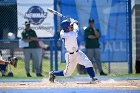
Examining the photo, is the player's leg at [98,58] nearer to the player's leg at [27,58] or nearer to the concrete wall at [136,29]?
the concrete wall at [136,29]

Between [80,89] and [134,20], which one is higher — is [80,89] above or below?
below

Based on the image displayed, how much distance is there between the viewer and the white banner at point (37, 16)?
14.2m

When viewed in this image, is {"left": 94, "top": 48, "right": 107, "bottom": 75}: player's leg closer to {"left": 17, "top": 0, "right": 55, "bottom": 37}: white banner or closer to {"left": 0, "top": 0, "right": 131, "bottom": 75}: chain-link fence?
{"left": 0, "top": 0, "right": 131, "bottom": 75}: chain-link fence

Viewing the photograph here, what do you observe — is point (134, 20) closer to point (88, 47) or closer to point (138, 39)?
point (138, 39)

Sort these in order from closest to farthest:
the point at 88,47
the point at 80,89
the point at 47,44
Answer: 1. the point at 80,89
2. the point at 88,47
3. the point at 47,44

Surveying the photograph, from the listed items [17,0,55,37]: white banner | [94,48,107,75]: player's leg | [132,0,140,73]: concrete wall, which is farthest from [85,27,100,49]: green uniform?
[132,0,140,73]: concrete wall

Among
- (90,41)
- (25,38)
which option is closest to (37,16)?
(25,38)

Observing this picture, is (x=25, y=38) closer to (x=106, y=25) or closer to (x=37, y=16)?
(x=37, y=16)

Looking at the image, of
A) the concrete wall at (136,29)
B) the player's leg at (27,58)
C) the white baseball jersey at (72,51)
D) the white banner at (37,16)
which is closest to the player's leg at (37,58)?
the player's leg at (27,58)

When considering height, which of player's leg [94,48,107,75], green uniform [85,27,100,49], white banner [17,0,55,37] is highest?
white banner [17,0,55,37]

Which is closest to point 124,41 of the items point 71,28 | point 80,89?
point 71,28

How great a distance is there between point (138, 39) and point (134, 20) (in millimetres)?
684

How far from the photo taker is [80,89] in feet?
31.0

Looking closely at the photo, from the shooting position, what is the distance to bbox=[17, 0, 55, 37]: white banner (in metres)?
14.2
